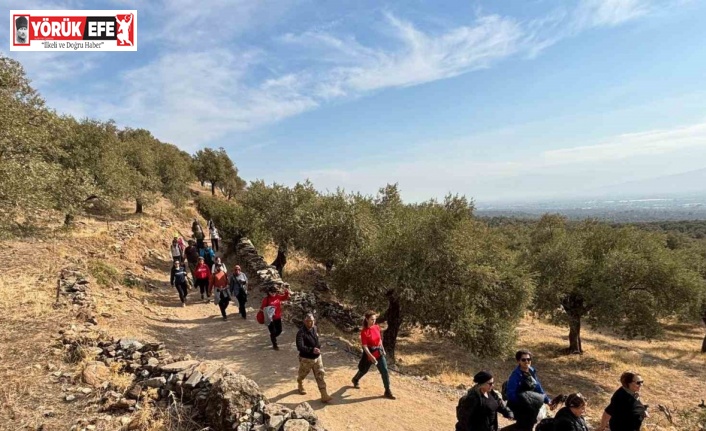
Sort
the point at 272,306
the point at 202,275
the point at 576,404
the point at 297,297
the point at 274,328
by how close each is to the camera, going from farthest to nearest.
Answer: the point at 297,297 < the point at 202,275 < the point at 274,328 < the point at 272,306 < the point at 576,404

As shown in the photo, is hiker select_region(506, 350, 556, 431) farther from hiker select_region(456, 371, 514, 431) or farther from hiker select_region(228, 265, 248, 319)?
hiker select_region(228, 265, 248, 319)

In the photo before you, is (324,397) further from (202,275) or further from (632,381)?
(202,275)

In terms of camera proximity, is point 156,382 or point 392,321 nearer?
point 156,382

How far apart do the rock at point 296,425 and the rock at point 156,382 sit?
3690 millimetres

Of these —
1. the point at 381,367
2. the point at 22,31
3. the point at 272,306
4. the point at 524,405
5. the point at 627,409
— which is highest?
the point at 22,31

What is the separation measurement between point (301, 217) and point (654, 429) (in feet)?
71.0

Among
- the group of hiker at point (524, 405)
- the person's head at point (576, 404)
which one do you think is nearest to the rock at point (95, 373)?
the group of hiker at point (524, 405)

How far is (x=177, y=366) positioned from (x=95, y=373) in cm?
222

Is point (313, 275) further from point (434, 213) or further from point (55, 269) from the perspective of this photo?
point (55, 269)

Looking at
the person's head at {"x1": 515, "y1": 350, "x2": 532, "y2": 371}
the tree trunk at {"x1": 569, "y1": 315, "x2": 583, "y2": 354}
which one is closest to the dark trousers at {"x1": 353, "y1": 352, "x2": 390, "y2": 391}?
the person's head at {"x1": 515, "y1": 350, "x2": 532, "y2": 371}

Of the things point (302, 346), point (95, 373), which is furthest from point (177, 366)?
point (302, 346)

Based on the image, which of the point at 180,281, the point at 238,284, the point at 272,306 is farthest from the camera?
the point at 180,281

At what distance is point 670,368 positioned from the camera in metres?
27.7

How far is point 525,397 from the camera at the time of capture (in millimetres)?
6957
